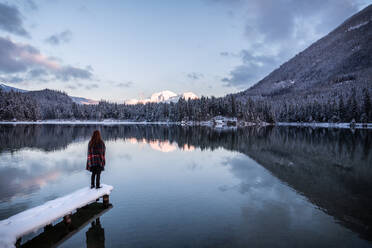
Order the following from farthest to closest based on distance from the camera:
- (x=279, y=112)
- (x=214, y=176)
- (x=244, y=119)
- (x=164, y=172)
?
1. (x=279, y=112)
2. (x=244, y=119)
3. (x=164, y=172)
4. (x=214, y=176)

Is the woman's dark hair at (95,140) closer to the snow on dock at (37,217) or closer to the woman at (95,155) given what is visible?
the woman at (95,155)

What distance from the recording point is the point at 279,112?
556 feet

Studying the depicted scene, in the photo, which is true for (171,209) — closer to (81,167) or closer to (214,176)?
(214,176)

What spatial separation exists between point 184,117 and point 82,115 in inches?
3643

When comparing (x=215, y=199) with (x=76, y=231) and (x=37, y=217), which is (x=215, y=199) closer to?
(x=76, y=231)

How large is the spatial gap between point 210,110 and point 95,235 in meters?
140

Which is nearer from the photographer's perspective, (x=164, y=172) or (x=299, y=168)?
(x=164, y=172)

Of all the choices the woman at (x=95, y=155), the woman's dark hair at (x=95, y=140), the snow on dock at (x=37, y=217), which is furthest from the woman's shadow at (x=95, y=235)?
the woman's dark hair at (x=95, y=140)

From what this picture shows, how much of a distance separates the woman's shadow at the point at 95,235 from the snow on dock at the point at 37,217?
1.10 m

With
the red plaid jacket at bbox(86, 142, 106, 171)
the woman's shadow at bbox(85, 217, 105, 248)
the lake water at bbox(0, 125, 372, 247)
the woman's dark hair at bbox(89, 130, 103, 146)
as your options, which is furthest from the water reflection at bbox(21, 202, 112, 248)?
the woman's dark hair at bbox(89, 130, 103, 146)

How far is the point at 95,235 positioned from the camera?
27.5 ft

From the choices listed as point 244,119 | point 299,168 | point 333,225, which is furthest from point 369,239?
point 244,119

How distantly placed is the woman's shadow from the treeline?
415 ft

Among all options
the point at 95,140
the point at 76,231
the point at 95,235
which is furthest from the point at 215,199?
the point at 95,140
